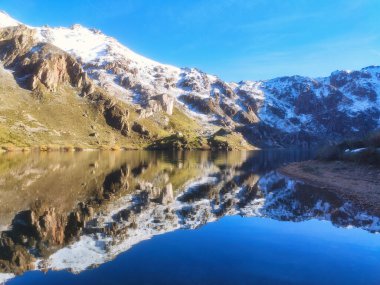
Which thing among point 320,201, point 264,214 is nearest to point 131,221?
point 264,214

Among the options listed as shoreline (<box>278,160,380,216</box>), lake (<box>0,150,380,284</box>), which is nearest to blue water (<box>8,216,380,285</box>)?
lake (<box>0,150,380,284</box>)

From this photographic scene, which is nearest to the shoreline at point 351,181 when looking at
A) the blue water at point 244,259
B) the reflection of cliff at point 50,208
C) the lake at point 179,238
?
the lake at point 179,238

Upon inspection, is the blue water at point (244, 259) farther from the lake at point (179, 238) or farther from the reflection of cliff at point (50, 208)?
the reflection of cliff at point (50, 208)

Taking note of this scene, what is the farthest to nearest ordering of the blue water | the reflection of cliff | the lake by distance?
the reflection of cliff < the lake < the blue water

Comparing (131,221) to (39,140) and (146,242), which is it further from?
(39,140)

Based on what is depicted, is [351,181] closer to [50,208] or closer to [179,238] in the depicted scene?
[179,238]

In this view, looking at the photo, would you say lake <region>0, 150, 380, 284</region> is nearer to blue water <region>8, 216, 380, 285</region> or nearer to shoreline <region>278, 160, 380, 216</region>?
blue water <region>8, 216, 380, 285</region>

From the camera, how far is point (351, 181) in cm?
6506

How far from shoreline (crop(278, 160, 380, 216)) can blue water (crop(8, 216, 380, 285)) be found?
1338 cm

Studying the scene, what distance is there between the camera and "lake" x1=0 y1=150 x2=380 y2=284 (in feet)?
70.3

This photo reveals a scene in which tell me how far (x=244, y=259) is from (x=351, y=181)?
46960mm

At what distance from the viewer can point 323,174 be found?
3118 inches

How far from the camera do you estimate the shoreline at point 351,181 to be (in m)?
47.3

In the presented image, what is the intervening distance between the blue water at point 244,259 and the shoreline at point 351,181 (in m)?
13.4
